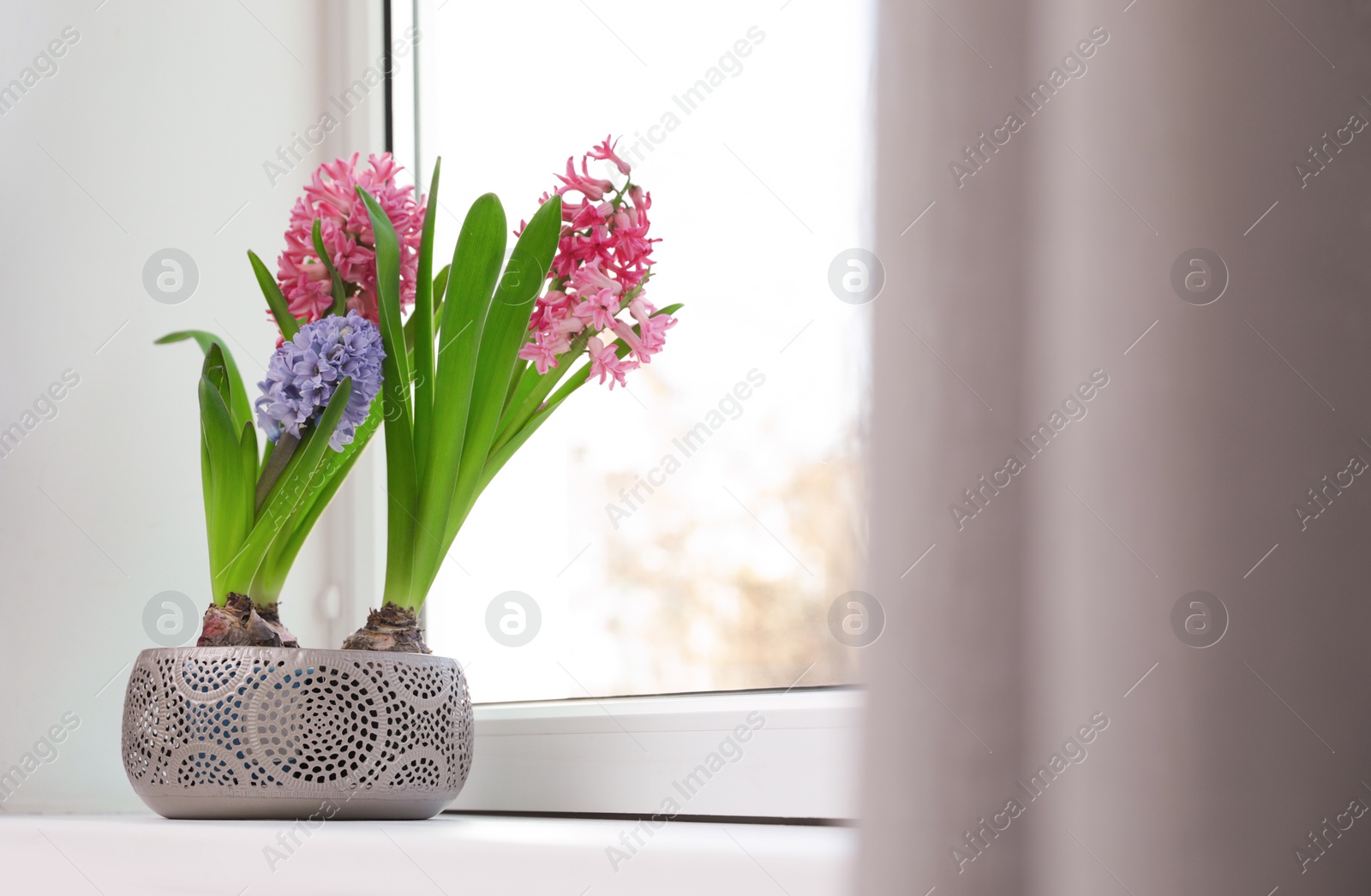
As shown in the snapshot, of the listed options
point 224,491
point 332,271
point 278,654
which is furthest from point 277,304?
point 278,654

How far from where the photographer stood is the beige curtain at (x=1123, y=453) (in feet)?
1.01

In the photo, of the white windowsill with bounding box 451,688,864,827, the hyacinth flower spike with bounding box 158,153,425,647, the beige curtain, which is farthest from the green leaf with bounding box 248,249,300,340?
the beige curtain

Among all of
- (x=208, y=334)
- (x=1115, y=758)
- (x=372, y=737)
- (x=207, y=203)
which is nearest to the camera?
(x=1115, y=758)

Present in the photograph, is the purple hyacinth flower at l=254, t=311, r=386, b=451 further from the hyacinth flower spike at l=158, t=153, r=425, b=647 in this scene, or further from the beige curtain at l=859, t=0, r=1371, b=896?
the beige curtain at l=859, t=0, r=1371, b=896

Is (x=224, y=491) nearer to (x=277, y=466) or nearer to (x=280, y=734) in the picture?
(x=277, y=466)

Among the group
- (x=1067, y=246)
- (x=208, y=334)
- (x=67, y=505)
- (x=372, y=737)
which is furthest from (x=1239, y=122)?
(x=67, y=505)

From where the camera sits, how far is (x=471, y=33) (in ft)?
4.16

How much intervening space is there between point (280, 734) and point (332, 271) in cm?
38

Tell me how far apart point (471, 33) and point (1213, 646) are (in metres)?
1.16

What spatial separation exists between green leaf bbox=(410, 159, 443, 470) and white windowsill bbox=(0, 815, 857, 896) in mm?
292

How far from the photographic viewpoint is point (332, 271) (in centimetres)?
95

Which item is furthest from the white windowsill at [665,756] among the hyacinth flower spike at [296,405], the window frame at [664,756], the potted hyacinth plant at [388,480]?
the hyacinth flower spike at [296,405]

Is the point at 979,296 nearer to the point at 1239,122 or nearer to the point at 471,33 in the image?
the point at 1239,122

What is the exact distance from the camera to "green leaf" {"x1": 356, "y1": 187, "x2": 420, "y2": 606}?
34.7 inches
